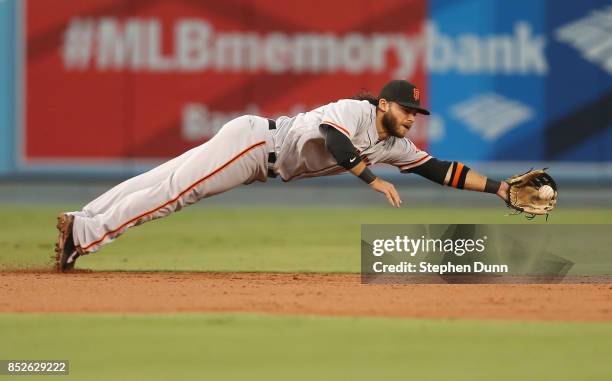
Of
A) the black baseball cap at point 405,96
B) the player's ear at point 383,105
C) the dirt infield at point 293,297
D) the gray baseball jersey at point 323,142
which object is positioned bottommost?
the dirt infield at point 293,297

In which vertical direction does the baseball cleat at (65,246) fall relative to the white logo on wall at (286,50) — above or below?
below

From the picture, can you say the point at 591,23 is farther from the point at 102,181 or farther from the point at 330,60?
the point at 102,181

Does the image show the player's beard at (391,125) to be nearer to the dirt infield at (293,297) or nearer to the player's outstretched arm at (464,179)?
the player's outstretched arm at (464,179)

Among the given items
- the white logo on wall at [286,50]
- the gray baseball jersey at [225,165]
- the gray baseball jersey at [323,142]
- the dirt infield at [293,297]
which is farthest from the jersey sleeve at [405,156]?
the white logo on wall at [286,50]

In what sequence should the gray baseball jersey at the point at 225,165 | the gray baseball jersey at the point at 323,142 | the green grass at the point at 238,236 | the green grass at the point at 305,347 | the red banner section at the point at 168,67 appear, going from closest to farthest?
1. the green grass at the point at 305,347
2. the gray baseball jersey at the point at 323,142
3. the gray baseball jersey at the point at 225,165
4. the green grass at the point at 238,236
5. the red banner section at the point at 168,67

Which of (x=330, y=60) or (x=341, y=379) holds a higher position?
(x=330, y=60)

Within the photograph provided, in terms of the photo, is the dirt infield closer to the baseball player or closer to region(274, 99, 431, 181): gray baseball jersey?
the baseball player

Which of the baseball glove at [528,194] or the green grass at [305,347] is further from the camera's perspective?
the baseball glove at [528,194]

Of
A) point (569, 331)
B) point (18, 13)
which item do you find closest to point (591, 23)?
point (18, 13)
